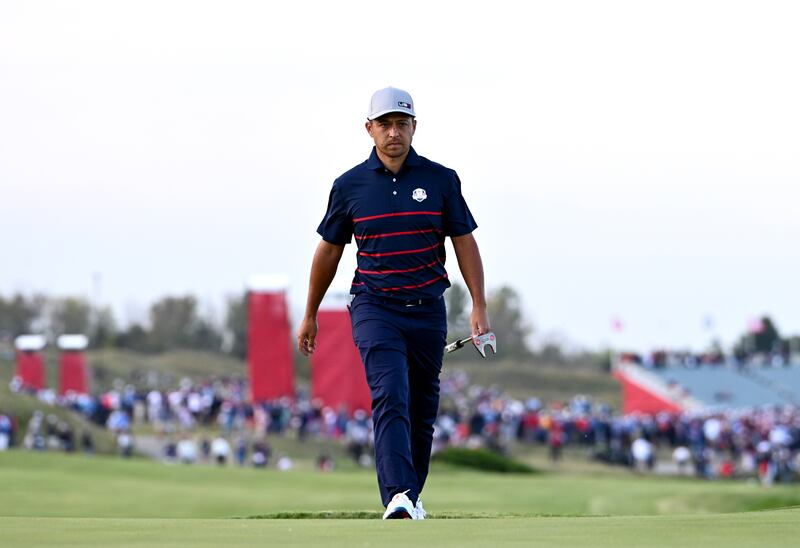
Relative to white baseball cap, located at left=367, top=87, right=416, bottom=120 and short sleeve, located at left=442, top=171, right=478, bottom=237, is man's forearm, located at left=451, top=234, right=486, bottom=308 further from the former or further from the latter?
white baseball cap, located at left=367, top=87, right=416, bottom=120

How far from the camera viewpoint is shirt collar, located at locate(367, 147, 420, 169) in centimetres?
738

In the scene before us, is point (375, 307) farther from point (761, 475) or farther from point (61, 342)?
point (61, 342)

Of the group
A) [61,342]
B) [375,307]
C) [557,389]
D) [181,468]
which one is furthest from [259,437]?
[557,389]

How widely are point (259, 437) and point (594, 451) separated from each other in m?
10.6

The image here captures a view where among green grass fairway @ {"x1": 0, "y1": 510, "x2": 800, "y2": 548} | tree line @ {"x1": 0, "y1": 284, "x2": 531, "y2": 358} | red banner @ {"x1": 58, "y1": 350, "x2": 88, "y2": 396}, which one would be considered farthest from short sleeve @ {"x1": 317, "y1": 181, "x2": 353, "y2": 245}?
tree line @ {"x1": 0, "y1": 284, "x2": 531, "y2": 358}

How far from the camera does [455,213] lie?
742 centimetres

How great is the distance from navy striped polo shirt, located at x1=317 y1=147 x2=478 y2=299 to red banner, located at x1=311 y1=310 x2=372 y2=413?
110 feet

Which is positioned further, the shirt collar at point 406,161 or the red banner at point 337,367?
the red banner at point 337,367

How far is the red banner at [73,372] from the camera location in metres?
49.1

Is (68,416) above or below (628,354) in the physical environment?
below

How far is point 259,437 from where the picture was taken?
40.2 metres

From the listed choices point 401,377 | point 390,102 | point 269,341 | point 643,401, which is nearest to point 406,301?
point 401,377

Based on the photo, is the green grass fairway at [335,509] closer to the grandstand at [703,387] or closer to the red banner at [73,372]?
the red banner at [73,372]

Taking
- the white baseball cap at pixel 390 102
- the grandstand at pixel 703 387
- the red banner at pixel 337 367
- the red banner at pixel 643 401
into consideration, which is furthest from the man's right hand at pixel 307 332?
the red banner at pixel 643 401
